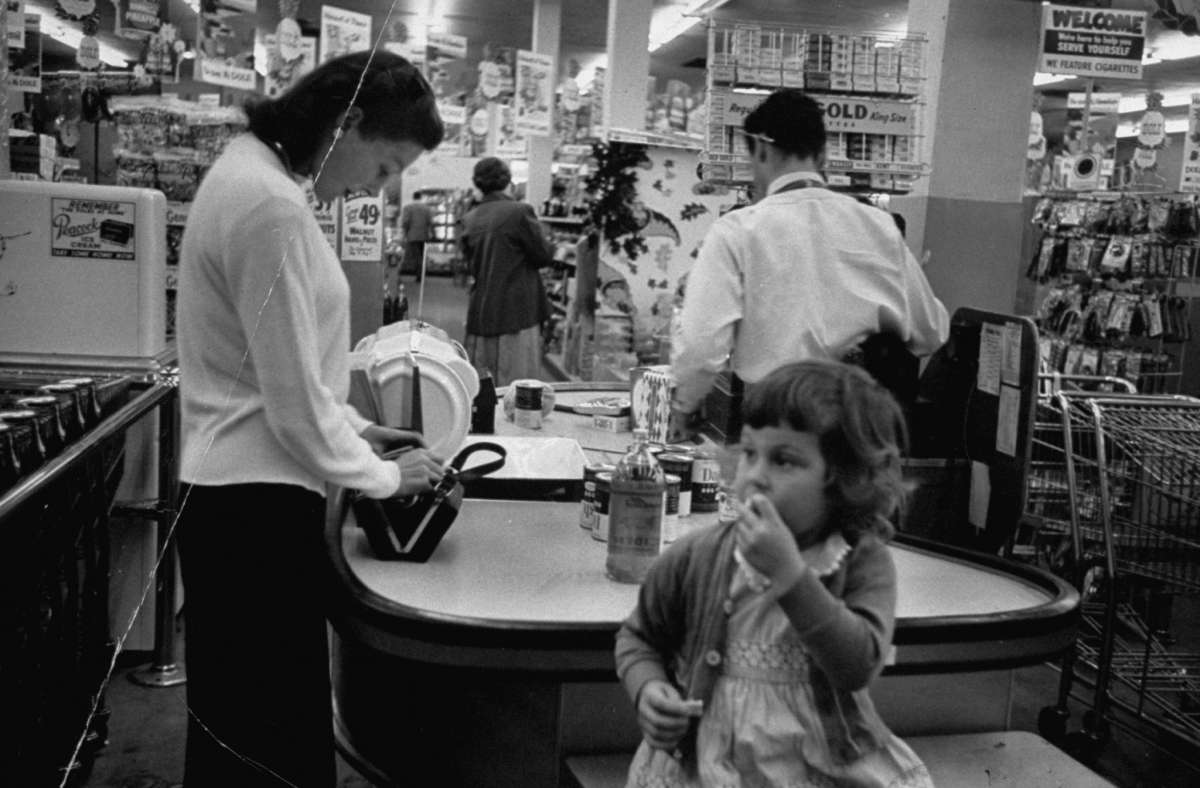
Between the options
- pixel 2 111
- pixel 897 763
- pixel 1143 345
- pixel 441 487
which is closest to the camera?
pixel 897 763

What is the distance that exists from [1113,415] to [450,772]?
2823 millimetres

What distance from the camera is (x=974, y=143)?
600 cm

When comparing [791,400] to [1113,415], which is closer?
[791,400]

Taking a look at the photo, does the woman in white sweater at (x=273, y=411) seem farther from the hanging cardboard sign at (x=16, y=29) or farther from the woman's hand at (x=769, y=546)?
the hanging cardboard sign at (x=16, y=29)

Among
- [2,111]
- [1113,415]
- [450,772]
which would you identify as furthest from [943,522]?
[2,111]

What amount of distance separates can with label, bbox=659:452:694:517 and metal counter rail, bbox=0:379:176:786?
3.84 feet

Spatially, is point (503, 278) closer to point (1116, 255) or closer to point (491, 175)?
point (491, 175)

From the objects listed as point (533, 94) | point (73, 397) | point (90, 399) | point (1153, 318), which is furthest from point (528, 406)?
point (533, 94)

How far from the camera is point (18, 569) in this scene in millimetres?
2367

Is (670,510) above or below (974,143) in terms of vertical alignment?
below

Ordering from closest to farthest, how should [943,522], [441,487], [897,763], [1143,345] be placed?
[897,763]
[441,487]
[943,522]
[1143,345]

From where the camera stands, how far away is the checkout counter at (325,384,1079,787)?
197 centimetres

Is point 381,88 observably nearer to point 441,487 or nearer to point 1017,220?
point 441,487

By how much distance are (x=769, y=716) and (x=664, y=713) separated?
127mm
